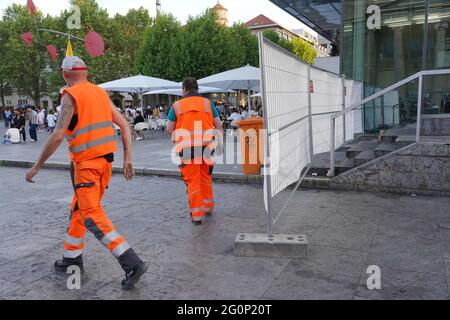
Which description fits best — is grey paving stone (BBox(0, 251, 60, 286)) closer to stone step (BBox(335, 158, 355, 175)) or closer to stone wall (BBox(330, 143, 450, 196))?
stone wall (BBox(330, 143, 450, 196))

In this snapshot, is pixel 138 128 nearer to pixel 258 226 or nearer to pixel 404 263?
pixel 258 226

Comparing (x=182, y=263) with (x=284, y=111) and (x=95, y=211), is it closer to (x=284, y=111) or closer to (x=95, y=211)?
(x=95, y=211)

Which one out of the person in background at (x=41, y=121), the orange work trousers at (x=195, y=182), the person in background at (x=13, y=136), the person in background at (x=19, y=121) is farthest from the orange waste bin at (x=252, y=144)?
the person in background at (x=41, y=121)

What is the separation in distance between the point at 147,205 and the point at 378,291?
12.2 ft

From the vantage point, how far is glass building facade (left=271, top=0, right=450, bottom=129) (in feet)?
27.0

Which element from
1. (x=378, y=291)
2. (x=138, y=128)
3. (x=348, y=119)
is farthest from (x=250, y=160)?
(x=138, y=128)

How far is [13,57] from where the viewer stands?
153 ft

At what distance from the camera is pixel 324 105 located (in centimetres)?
686

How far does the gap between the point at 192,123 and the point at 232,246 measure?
1.60 meters

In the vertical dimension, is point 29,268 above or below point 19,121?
below

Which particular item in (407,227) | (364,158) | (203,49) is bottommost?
(407,227)

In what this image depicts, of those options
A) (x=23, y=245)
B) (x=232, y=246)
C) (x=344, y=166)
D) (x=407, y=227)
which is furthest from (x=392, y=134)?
(x=23, y=245)

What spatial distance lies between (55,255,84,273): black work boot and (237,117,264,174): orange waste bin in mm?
4410

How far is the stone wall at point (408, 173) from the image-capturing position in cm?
608
